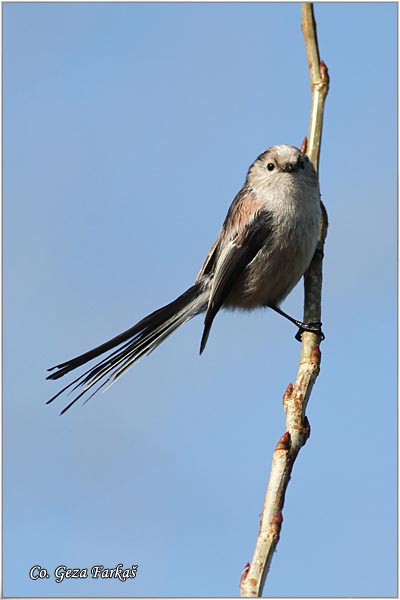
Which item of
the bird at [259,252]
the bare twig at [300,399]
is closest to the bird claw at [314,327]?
the bare twig at [300,399]

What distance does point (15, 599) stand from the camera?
2.60 metres

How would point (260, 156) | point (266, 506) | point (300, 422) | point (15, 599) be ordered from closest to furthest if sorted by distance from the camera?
1. point (266, 506)
2. point (300, 422)
3. point (15, 599)
4. point (260, 156)

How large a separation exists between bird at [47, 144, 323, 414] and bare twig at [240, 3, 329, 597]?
53cm

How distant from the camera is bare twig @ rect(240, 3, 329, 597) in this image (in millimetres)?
1711

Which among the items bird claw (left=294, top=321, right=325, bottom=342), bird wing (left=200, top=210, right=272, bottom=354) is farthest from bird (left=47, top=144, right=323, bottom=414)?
bird claw (left=294, top=321, right=325, bottom=342)

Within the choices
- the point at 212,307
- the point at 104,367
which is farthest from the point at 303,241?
the point at 104,367

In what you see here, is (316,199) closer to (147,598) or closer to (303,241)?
(303,241)

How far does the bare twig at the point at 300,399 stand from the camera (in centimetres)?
171

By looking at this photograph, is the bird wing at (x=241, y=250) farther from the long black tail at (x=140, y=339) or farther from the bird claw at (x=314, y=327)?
the bird claw at (x=314, y=327)

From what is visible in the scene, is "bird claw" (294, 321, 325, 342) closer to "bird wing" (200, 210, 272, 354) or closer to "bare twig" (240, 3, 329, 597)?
"bare twig" (240, 3, 329, 597)

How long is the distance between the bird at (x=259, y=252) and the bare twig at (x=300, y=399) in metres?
0.53

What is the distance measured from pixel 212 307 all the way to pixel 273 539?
105 inches

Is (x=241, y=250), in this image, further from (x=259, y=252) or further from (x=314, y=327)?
(x=314, y=327)

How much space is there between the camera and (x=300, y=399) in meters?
2.28
